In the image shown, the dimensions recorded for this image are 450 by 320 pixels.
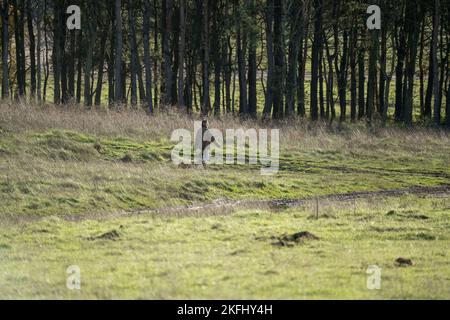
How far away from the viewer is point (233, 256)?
506 inches

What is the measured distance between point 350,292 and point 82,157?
15.6m

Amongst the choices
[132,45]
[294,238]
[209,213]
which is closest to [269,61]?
[132,45]

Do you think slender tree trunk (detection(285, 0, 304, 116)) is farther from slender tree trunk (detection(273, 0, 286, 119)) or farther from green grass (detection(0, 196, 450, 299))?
green grass (detection(0, 196, 450, 299))

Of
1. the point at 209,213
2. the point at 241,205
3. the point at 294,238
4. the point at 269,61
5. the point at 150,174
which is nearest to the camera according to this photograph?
the point at 294,238

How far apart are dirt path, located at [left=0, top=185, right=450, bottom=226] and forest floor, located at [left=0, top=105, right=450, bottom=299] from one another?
0.06 m

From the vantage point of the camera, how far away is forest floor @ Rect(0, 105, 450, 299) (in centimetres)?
1104

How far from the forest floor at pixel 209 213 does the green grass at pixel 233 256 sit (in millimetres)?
41

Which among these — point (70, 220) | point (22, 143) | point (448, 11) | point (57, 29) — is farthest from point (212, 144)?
point (448, 11)

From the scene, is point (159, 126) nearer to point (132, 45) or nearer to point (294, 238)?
point (132, 45)

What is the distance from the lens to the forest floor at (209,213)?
11.0m

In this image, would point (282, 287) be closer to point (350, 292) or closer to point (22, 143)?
point (350, 292)

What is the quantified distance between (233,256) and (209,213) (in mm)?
5482

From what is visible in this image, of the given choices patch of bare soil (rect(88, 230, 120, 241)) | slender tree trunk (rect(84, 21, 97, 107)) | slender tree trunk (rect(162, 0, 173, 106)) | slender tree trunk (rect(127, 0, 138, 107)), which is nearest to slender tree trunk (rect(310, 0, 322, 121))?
slender tree trunk (rect(162, 0, 173, 106))

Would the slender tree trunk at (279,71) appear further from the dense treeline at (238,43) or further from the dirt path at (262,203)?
the dirt path at (262,203)
